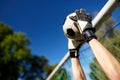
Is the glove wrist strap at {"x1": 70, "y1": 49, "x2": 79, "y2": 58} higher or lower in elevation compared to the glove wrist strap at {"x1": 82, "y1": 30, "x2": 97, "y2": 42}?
higher

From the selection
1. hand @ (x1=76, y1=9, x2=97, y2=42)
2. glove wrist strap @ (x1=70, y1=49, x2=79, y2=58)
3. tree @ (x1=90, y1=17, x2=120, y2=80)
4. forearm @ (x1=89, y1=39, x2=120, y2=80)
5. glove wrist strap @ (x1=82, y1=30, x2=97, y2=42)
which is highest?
tree @ (x1=90, y1=17, x2=120, y2=80)

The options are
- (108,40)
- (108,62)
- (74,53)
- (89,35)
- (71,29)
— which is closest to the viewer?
(108,62)

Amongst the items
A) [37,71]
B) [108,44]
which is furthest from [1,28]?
[108,44]

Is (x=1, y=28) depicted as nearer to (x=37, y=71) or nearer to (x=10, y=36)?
(x=10, y=36)

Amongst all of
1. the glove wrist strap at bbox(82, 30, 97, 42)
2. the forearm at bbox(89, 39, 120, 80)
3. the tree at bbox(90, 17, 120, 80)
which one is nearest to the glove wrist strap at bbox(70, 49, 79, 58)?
the tree at bbox(90, 17, 120, 80)

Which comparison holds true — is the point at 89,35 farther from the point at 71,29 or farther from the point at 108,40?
the point at 108,40

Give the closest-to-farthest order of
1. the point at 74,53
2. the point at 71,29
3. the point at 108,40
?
the point at 71,29 < the point at 74,53 < the point at 108,40

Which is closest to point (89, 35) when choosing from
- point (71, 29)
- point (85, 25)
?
point (85, 25)

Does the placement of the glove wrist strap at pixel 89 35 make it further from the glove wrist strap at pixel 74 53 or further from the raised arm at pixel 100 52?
the glove wrist strap at pixel 74 53

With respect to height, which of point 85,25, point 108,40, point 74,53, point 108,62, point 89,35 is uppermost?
point 108,40

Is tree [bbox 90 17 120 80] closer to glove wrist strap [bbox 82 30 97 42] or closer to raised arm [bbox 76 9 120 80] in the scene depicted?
raised arm [bbox 76 9 120 80]

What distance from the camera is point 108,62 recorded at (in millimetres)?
1320

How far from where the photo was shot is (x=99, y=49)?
1.42 m

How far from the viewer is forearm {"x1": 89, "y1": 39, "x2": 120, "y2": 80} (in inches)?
49.8
